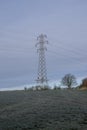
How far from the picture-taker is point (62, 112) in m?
17.4

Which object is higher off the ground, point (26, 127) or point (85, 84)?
point (85, 84)

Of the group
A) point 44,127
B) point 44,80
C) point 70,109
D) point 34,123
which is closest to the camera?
point 44,127

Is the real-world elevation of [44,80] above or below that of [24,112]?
above

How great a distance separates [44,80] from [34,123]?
37.5 m

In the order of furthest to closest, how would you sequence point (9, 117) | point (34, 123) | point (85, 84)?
1. point (85, 84)
2. point (9, 117)
3. point (34, 123)

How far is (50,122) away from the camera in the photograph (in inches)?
580

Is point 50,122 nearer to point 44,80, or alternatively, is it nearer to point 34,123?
point 34,123

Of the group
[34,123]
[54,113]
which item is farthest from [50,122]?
[54,113]

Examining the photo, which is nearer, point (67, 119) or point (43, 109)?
point (67, 119)

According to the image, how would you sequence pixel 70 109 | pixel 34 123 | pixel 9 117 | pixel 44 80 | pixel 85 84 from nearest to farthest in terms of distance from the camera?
pixel 34 123 → pixel 9 117 → pixel 70 109 → pixel 44 80 → pixel 85 84

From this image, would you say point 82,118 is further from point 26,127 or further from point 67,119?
point 26,127

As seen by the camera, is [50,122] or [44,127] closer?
[44,127]

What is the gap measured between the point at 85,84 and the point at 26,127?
48.3 metres

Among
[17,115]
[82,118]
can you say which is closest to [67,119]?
[82,118]
